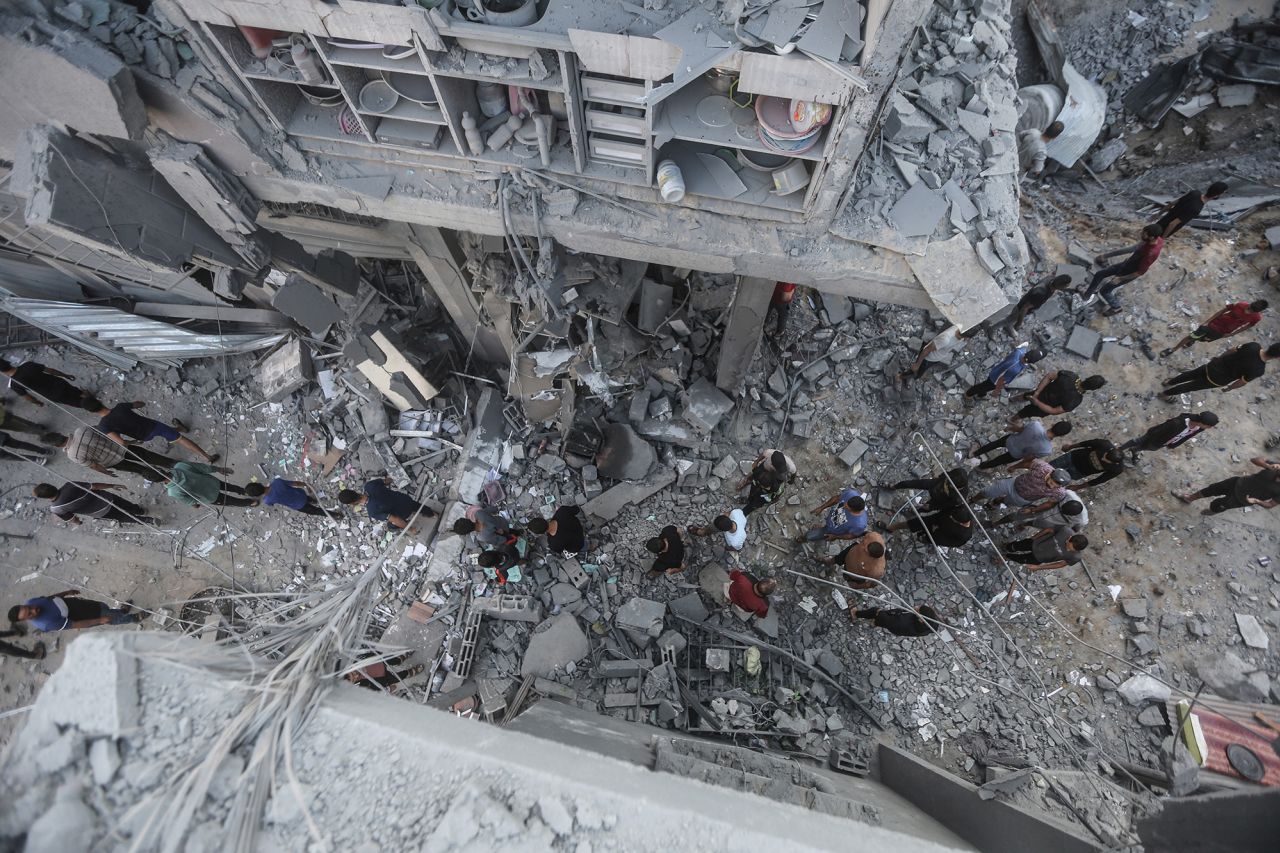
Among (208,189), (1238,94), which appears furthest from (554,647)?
(1238,94)

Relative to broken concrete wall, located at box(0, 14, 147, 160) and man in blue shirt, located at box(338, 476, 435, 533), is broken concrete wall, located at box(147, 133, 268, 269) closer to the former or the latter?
broken concrete wall, located at box(0, 14, 147, 160)

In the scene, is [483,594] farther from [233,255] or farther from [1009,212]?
[1009,212]

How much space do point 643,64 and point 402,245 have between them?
4.06 m

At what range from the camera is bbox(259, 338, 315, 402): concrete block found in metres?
7.84

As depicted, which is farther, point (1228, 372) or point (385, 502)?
point (385, 502)

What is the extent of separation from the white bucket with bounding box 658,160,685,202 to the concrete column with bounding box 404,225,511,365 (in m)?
2.66

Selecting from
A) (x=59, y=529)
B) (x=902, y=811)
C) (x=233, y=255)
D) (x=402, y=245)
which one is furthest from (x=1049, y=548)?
(x=59, y=529)

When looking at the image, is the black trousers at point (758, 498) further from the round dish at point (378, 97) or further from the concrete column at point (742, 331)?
the round dish at point (378, 97)

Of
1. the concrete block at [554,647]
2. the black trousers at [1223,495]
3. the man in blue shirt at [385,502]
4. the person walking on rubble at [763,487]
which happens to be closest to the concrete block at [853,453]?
the person walking on rubble at [763,487]

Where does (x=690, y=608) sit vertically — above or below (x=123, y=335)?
below

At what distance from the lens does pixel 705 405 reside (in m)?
7.54

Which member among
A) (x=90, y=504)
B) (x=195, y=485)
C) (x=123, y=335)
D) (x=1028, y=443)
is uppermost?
(x=1028, y=443)

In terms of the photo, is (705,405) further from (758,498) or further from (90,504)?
(90,504)

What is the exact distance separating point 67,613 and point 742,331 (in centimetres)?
773
